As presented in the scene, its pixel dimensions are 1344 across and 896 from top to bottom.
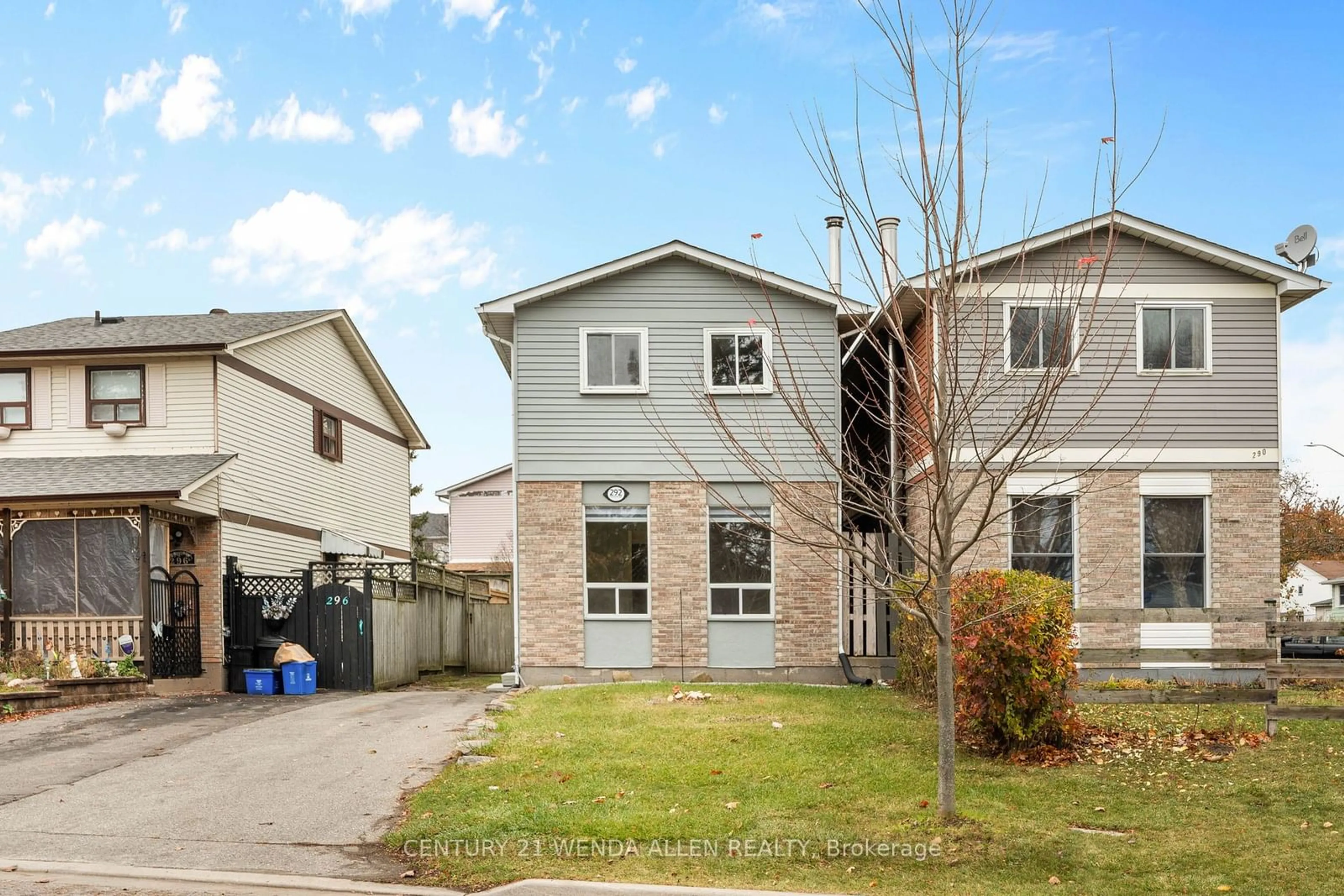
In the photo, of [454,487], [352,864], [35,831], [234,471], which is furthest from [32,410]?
[454,487]

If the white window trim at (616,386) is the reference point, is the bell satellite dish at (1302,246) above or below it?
above

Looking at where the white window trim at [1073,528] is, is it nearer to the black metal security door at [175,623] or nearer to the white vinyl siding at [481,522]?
the black metal security door at [175,623]

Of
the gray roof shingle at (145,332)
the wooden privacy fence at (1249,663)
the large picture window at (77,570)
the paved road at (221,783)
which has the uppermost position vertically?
the gray roof shingle at (145,332)

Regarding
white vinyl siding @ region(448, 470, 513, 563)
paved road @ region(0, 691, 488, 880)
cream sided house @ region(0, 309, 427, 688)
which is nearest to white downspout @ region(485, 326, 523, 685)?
paved road @ region(0, 691, 488, 880)

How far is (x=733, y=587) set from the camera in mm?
19406

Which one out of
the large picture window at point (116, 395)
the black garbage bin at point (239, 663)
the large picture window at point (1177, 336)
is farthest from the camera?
the large picture window at point (116, 395)

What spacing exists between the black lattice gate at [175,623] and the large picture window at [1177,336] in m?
16.2

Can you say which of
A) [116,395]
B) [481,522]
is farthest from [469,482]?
[116,395]

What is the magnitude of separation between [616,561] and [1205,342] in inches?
386

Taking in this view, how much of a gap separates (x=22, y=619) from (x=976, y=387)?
17919mm

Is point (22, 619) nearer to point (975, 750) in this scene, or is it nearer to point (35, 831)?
point (35, 831)

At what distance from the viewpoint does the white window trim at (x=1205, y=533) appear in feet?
60.2

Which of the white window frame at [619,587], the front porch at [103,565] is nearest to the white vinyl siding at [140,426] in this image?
the front porch at [103,565]

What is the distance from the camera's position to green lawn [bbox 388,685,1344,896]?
745cm
